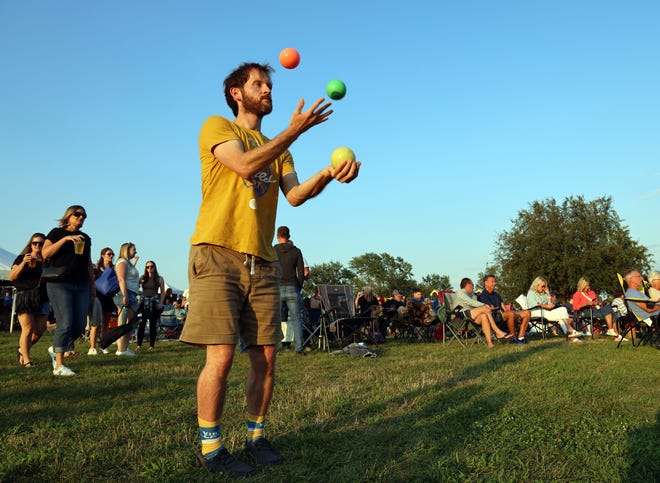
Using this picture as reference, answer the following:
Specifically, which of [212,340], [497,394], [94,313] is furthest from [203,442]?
[94,313]

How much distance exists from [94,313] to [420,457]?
7.84 meters

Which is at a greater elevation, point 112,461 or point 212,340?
point 212,340

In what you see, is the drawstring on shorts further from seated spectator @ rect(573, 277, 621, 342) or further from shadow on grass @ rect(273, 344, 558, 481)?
seated spectator @ rect(573, 277, 621, 342)

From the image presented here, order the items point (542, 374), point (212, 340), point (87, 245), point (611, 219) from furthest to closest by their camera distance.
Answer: point (611, 219), point (87, 245), point (542, 374), point (212, 340)

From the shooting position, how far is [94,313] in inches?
368

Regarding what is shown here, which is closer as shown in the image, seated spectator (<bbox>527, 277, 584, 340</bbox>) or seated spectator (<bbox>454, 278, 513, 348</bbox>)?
seated spectator (<bbox>454, 278, 513, 348</bbox>)

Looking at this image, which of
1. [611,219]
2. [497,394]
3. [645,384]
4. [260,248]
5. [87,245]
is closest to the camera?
[260,248]

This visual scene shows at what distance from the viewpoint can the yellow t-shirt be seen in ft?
9.21

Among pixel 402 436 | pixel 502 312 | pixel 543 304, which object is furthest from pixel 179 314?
pixel 402 436

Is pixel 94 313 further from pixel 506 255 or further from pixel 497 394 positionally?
pixel 506 255

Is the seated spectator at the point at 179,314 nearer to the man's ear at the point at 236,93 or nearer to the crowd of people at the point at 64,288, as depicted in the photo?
the crowd of people at the point at 64,288

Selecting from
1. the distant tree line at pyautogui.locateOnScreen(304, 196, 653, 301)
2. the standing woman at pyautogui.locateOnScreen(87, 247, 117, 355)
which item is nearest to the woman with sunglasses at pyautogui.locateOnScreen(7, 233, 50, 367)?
the standing woman at pyautogui.locateOnScreen(87, 247, 117, 355)

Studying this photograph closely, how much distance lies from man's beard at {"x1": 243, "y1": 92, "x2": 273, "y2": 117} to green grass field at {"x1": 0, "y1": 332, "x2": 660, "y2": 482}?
195 centimetres

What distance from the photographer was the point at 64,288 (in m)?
6.37
